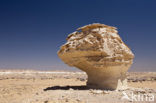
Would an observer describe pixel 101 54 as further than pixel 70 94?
Yes

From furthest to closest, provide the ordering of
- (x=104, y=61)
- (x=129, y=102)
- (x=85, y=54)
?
(x=85, y=54) → (x=104, y=61) → (x=129, y=102)

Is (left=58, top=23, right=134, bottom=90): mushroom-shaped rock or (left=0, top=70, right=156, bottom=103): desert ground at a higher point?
(left=58, top=23, right=134, bottom=90): mushroom-shaped rock

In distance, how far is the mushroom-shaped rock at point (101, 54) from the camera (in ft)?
34.1

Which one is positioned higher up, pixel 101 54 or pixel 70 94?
pixel 101 54

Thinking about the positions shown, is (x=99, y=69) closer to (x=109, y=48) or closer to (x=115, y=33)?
(x=109, y=48)

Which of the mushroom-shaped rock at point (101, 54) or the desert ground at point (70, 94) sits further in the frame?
the mushroom-shaped rock at point (101, 54)

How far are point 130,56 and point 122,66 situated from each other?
3.63 feet

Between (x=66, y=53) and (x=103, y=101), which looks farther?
(x=66, y=53)

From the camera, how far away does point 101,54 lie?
10508 millimetres

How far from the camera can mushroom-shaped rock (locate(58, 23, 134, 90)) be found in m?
10.4

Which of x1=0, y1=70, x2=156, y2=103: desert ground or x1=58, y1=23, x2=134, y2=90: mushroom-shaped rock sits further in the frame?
x1=58, y1=23, x2=134, y2=90: mushroom-shaped rock

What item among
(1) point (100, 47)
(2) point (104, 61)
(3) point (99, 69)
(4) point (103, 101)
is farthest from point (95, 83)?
(4) point (103, 101)

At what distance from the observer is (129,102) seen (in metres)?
7.08

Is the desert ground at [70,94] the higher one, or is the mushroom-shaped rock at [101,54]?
the mushroom-shaped rock at [101,54]
